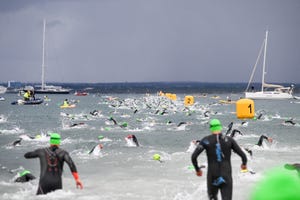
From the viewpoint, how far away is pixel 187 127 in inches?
1383

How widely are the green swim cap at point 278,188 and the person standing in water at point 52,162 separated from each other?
256 inches

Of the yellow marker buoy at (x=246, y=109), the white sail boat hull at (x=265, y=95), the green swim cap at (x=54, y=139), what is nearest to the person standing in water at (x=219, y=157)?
the green swim cap at (x=54, y=139)

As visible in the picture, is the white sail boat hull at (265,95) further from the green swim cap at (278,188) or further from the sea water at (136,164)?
the green swim cap at (278,188)

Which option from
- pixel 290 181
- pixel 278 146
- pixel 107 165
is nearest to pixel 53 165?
pixel 290 181

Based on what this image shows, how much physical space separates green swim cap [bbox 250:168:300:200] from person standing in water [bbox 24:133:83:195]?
6.51m

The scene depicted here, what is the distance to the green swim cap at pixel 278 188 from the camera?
1.81 metres

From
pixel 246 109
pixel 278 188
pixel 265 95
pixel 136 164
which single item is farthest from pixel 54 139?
pixel 265 95

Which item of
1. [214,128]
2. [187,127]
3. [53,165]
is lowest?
[187,127]

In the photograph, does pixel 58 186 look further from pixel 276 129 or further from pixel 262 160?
pixel 276 129

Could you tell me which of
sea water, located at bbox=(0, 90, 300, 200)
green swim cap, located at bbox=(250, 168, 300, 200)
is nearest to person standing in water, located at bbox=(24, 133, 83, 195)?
sea water, located at bbox=(0, 90, 300, 200)

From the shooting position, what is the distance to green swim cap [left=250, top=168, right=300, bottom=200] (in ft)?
5.92

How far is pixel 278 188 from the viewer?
5.93 ft

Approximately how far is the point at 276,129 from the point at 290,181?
3310 cm

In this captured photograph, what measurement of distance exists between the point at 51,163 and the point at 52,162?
0.02 m
